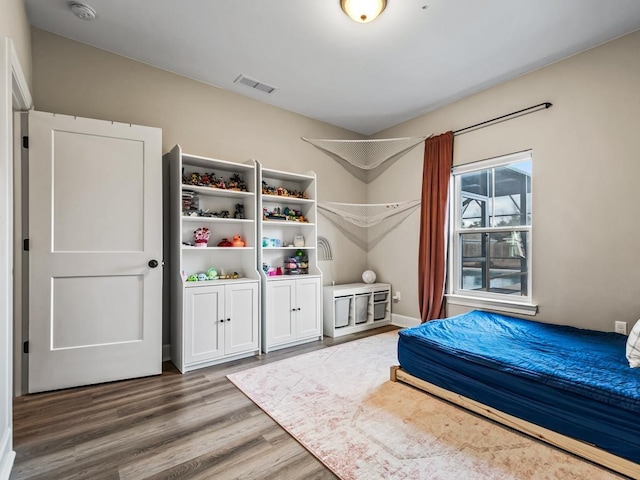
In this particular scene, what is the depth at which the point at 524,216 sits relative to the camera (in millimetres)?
3297

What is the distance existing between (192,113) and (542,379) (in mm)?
3651

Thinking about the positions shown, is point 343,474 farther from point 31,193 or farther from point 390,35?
point 390,35

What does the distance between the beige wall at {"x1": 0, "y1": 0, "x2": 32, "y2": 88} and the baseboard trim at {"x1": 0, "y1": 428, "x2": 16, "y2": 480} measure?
2.03 meters

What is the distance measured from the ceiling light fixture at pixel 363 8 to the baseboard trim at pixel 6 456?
315 centimetres

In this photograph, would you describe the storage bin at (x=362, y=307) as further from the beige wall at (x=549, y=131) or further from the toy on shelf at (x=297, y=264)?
the beige wall at (x=549, y=131)

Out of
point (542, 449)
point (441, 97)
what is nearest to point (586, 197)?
point (441, 97)

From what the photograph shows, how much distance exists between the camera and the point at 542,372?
6.10ft

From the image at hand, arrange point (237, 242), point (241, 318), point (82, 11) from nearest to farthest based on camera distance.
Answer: point (82, 11) < point (241, 318) < point (237, 242)

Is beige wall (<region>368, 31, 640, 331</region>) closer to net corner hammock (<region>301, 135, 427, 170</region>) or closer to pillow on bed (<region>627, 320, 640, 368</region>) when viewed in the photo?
pillow on bed (<region>627, 320, 640, 368</region>)

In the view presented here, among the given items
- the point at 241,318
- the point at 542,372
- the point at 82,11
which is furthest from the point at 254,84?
the point at 542,372

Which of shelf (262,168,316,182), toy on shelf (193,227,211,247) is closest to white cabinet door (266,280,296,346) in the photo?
toy on shelf (193,227,211,247)

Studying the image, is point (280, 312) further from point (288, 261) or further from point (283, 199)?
point (283, 199)

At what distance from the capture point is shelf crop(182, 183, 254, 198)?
120 inches

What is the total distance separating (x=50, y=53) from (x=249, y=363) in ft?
10.2
